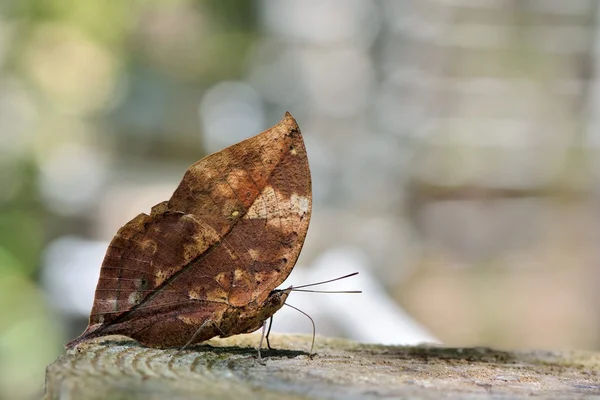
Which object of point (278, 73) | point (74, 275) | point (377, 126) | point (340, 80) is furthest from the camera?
point (278, 73)

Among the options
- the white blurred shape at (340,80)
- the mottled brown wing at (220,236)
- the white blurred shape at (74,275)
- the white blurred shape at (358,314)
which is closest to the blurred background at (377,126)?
the white blurred shape at (340,80)

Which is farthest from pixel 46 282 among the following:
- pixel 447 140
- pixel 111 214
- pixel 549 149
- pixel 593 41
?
pixel 593 41

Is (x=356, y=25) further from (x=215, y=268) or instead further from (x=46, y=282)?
(x=215, y=268)

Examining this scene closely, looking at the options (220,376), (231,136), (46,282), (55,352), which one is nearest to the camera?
(220,376)

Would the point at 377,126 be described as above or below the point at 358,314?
above

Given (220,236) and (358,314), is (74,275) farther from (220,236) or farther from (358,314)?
(220,236)

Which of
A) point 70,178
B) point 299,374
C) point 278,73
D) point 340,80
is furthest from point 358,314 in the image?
point 278,73
